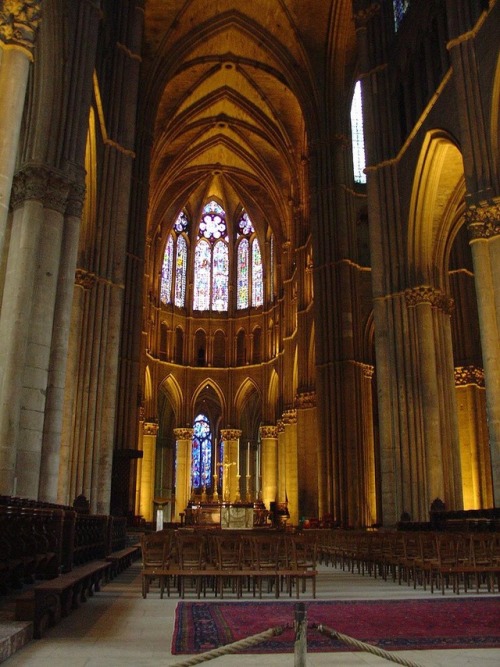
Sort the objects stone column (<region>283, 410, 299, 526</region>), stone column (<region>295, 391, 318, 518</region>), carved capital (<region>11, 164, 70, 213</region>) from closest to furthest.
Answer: carved capital (<region>11, 164, 70, 213</region>) < stone column (<region>295, 391, 318, 518</region>) < stone column (<region>283, 410, 299, 526</region>)

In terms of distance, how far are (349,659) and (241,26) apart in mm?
32175

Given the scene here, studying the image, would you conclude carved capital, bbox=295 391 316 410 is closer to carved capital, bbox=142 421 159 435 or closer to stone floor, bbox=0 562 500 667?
carved capital, bbox=142 421 159 435

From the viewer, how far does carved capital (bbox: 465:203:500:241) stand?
14.6 m

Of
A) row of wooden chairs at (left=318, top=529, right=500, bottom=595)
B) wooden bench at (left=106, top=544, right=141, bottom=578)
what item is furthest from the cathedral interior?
row of wooden chairs at (left=318, top=529, right=500, bottom=595)

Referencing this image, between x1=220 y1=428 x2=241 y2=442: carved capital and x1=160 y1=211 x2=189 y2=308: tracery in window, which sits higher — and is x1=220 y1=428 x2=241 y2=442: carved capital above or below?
below

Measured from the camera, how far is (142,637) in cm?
564

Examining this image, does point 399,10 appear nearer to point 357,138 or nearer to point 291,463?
point 357,138

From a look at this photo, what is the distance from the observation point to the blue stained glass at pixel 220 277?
158 ft

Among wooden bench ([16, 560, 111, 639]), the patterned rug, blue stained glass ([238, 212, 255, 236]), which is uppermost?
blue stained glass ([238, 212, 255, 236])

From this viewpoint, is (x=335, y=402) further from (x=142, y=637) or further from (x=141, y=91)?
(x=142, y=637)

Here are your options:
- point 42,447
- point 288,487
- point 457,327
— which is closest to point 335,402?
point 457,327

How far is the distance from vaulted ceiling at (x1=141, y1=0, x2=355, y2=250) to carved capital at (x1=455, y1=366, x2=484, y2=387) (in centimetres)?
1285

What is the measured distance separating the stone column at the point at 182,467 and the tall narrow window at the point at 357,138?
22.2 meters

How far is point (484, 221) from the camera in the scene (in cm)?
1473
